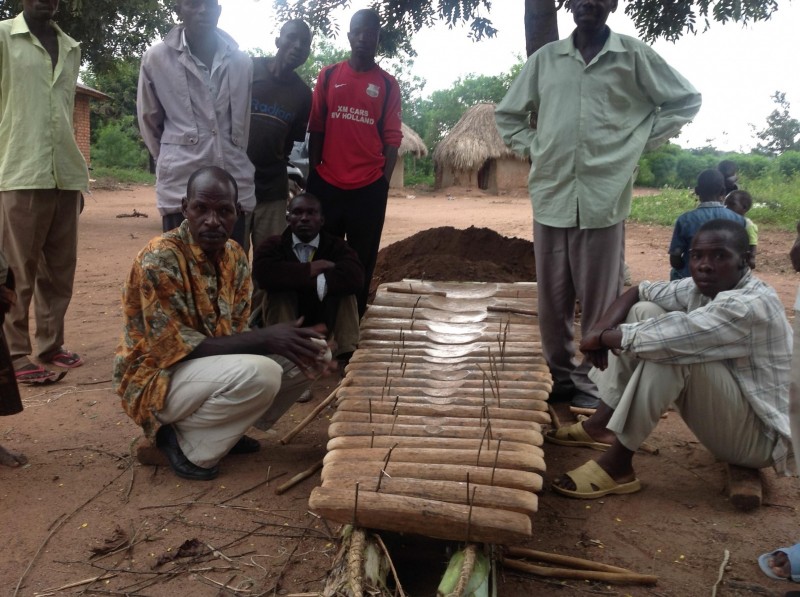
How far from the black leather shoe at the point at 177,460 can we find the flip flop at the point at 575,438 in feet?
5.11

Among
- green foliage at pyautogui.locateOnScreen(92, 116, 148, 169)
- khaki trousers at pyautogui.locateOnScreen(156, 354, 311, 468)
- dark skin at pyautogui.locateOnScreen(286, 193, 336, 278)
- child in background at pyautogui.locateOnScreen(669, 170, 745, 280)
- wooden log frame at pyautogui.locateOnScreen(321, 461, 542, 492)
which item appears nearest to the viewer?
wooden log frame at pyautogui.locateOnScreen(321, 461, 542, 492)

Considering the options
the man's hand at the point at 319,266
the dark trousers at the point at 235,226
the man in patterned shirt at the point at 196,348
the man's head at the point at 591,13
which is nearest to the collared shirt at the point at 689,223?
the man's head at the point at 591,13

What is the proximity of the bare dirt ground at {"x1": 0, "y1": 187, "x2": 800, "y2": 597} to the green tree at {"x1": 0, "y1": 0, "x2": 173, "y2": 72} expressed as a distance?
820cm

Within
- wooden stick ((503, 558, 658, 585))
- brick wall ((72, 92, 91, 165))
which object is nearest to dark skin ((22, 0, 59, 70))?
wooden stick ((503, 558, 658, 585))

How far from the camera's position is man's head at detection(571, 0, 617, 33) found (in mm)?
3586

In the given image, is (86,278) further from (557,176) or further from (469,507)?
(469,507)

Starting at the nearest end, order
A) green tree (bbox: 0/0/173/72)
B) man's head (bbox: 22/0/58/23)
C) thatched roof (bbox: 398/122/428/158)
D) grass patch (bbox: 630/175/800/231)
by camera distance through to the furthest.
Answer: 1. man's head (bbox: 22/0/58/23)
2. green tree (bbox: 0/0/173/72)
3. grass patch (bbox: 630/175/800/231)
4. thatched roof (bbox: 398/122/428/158)

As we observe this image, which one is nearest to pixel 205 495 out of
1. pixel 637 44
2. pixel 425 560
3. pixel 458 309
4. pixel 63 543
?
pixel 63 543

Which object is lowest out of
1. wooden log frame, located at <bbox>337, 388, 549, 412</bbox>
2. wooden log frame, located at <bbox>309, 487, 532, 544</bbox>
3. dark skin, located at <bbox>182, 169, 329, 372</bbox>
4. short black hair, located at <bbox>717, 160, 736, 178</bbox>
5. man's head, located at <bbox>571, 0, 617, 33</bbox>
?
wooden log frame, located at <bbox>309, 487, 532, 544</bbox>

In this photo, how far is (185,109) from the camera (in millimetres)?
3828

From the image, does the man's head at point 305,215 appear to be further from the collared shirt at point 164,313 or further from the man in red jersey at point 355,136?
the collared shirt at point 164,313

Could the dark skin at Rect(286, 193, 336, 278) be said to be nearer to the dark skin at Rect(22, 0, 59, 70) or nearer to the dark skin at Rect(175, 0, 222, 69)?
the dark skin at Rect(175, 0, 222, 69)

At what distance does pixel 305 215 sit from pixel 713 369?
2148 mm

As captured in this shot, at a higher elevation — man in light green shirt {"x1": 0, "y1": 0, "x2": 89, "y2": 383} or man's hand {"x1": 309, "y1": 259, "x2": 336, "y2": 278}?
man in light green shirt {"x1": 0, "y1": 0, "x2": 89, "y2": 383}
